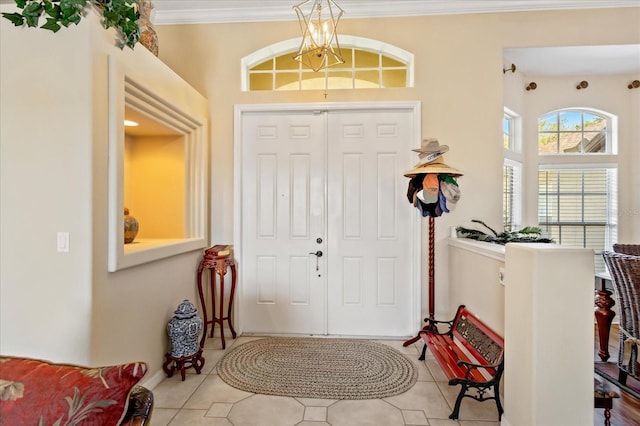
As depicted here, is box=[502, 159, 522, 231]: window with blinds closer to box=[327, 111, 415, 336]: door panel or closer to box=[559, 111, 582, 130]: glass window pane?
box=[559, 111, 582, 130]: glass window pane

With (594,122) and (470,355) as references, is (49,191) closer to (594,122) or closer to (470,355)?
(470,355)

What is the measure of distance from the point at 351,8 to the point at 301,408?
3722 millimetres

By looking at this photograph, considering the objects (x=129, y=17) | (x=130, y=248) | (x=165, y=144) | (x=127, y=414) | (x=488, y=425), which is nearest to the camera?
(x=127, y=414)

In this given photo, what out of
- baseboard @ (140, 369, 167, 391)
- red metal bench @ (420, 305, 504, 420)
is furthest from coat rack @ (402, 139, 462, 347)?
baseboard @ (140, 369, 167, 391)

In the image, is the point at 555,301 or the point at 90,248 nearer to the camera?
the point at 555,301

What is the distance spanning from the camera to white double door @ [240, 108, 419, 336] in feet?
10.9

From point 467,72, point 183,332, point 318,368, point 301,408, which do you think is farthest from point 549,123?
→ point 183,332

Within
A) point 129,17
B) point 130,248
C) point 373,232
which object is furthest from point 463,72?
point 130,248

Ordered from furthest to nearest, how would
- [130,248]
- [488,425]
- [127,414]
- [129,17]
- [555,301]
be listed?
[130,248] < [488,425] < [129,17] < [555,301] < [127,414]

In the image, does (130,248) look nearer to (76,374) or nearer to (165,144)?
(165,144)

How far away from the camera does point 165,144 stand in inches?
122

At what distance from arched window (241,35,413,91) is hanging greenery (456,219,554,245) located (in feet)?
5.61

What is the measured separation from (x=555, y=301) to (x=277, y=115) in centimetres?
292

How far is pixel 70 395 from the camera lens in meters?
0.86
